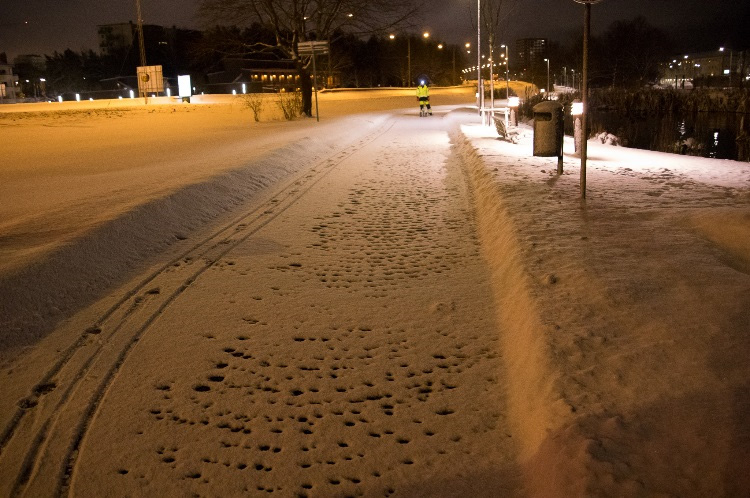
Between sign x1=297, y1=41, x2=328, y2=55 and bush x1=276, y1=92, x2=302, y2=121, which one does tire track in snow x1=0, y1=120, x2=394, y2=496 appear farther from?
bush x1=276, y1=92, x2=302, y2=121

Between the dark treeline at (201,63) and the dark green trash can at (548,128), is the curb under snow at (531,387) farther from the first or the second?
the dark treeline at (201,63)

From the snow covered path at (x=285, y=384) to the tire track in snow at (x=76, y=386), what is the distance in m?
0.01

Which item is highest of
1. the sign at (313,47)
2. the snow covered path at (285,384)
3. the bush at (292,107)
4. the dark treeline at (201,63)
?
the dark treeline at (201,63)

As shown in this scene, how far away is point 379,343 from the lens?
16.2 ft

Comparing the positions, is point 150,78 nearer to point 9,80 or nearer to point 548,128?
point 548,128

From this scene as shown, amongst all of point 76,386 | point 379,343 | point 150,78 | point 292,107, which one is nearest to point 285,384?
point 379,343

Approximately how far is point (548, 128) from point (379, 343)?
8734 millimetres

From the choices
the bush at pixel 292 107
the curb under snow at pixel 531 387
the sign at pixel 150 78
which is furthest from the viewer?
the sign at pixel 150 78

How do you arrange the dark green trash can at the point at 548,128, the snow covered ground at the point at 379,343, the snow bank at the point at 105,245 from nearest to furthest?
the snow covered ground at the point at 379,343
the snow bank at the point at 105,245
the dark green trash can at the point at 548,128

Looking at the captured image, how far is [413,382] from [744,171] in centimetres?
1032

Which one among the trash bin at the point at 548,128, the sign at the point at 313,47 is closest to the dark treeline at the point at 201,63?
the sign at the point at 313,47

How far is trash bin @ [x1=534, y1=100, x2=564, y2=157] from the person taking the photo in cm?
1201

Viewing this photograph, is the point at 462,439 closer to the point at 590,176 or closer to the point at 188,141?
the point at 590,176

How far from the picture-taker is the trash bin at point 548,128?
473 inches
